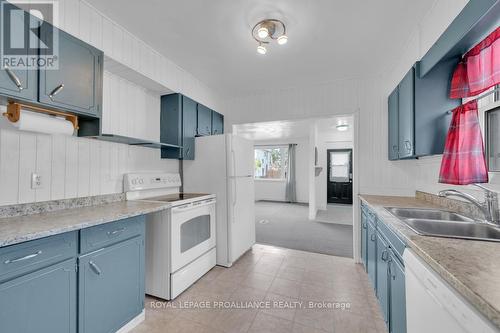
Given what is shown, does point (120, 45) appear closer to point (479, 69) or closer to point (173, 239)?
point (173, 239)

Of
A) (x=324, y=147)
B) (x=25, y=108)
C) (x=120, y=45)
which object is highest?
(x=120, y=45)

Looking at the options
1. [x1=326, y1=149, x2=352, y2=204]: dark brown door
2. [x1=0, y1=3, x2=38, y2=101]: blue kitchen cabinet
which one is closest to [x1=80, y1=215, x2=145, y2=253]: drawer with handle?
[x1=0, y1=3, x2=38, y2=101]: blue kitchen cabinet

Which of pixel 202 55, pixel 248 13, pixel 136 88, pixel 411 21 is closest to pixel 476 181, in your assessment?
pixel 411 21

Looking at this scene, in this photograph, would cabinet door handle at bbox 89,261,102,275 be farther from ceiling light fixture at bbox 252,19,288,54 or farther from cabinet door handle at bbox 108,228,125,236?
ceiling light fixture at bbox 252,19,288,54

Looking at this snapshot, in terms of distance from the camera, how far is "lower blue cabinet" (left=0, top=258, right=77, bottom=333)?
102cm

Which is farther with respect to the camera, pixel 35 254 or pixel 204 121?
pixel 204 121

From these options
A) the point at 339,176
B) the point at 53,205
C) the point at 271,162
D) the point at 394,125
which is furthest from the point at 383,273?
the point at 271,162

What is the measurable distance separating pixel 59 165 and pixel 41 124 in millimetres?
423

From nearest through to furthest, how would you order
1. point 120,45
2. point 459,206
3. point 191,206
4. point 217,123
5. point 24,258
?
point 24,258
point 459,206
point 120,45
point 191,206
point 217,123

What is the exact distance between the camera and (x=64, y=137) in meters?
1.73

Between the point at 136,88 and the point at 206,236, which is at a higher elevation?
the point at 136,88

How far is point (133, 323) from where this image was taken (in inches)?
67.2

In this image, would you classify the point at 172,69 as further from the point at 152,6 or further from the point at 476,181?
the point at 476,181

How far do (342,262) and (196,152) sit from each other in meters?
2.50
